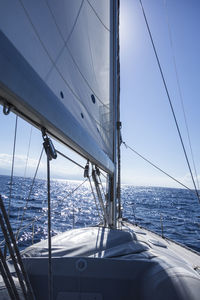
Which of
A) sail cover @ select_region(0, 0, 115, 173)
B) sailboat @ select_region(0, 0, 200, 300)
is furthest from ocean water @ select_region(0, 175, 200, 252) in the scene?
sail cover @ select_region(0, 0, 115, 173)

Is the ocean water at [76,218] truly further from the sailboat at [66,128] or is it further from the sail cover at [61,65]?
the sail cover at [61,65]

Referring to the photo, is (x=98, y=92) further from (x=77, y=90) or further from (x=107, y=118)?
(x=77, y=90)

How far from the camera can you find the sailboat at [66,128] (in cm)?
79

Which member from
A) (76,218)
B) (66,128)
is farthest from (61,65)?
(76,218)

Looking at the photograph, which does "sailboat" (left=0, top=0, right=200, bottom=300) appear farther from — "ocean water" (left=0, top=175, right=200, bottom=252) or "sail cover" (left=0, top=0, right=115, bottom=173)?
"ocean water" (left=0, top=175, right=200, bottom=252)

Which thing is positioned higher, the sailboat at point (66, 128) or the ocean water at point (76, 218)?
the sailboat at point (66, 128)

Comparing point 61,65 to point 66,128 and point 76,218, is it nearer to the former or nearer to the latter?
point 66,128

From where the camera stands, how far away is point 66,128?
115cm

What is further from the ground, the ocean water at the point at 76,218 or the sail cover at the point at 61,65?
the sail cover at the point at 61,65

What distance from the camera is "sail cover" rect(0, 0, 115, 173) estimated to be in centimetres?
78

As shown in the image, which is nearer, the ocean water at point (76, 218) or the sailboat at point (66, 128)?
the sailboat at point (66, 128)

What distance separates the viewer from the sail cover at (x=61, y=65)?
0.78 metres

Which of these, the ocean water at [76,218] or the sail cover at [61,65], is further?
the ocean water at [76,218]

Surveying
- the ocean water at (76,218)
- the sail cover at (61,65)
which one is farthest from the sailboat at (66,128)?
the ocean water at (76,218)
